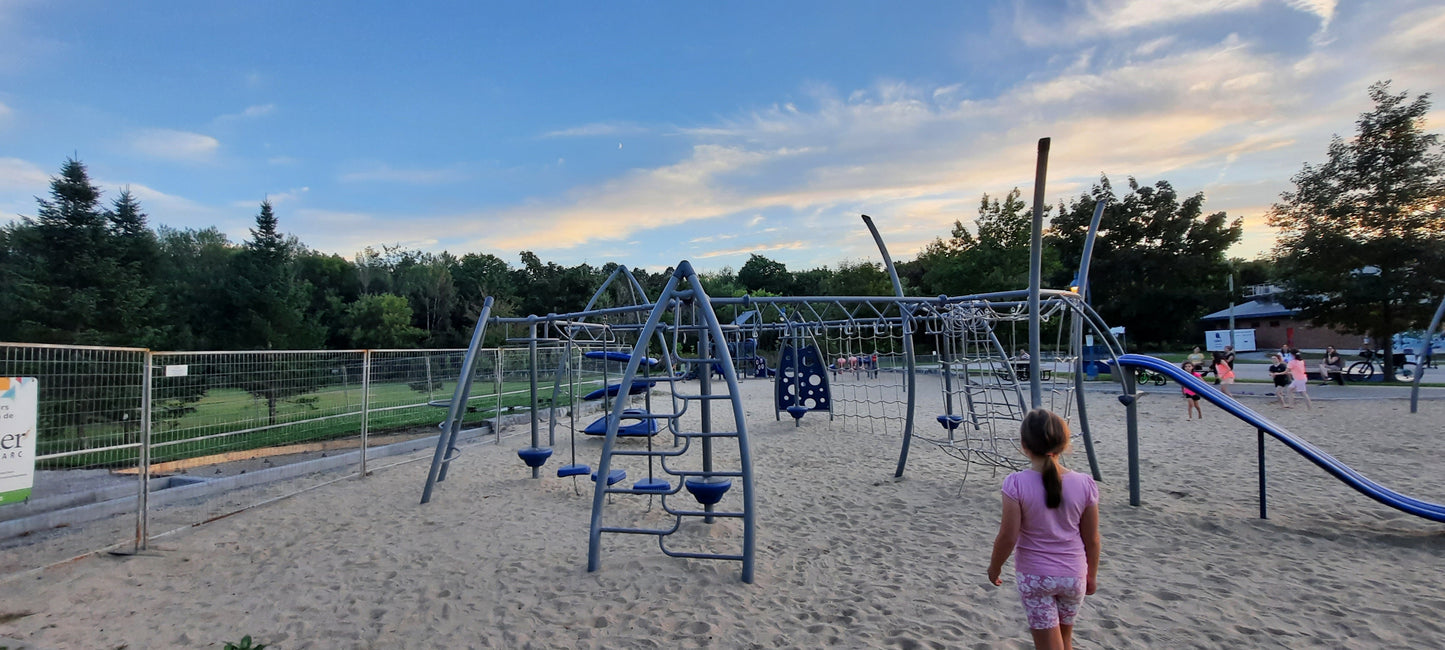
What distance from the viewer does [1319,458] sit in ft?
17.1

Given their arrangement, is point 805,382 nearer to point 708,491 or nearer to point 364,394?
point 364,394

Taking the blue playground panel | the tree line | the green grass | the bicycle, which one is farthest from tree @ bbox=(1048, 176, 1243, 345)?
the green grass

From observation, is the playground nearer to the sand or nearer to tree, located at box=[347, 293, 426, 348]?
the sand

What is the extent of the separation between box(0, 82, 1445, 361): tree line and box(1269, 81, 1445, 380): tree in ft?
0.12

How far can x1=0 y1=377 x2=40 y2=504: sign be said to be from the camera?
165 inches

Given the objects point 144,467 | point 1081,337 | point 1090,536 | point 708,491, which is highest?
point 1081,337

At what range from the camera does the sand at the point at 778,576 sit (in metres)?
3.54

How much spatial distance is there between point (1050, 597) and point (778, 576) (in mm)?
2235

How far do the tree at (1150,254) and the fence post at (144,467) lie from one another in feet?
112

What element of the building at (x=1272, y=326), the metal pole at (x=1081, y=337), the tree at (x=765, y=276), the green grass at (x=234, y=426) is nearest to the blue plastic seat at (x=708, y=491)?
the metal pole at (x=1081, y=337)

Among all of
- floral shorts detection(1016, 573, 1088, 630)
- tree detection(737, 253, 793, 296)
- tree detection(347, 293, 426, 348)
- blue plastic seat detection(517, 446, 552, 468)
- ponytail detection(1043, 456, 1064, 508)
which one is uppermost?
tree detection(737, 253, 793, 296)

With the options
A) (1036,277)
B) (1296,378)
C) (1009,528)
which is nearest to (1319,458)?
(1036,277)

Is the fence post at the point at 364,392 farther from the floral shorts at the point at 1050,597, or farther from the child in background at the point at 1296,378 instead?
the child in background at the point at 1296,378

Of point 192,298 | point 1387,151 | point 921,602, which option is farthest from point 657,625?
point 192,298
